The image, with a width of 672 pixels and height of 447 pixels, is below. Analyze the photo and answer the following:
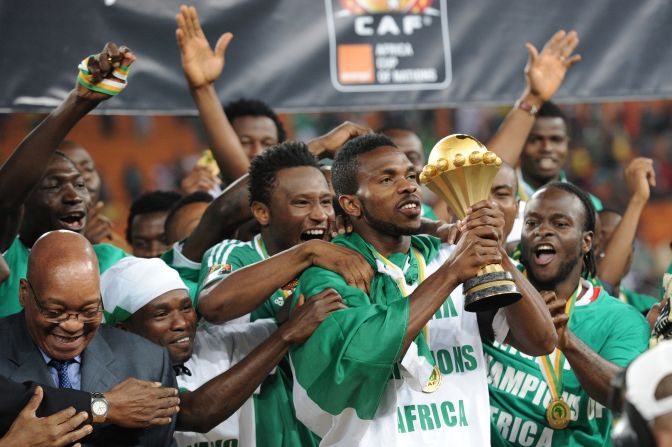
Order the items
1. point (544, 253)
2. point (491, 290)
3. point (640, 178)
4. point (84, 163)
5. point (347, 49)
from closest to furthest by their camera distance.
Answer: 1. point (491, 290)
2. point (544, 253)
3. point (84, 163)
4. point (347, 49)
5. point (640, 178)

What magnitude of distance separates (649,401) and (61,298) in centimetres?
207

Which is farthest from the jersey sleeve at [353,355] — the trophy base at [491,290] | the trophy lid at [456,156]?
the trophy lid at [456,156]

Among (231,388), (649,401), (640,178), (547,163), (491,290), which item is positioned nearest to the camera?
(649,401)

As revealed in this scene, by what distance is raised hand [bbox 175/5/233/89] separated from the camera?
544cm

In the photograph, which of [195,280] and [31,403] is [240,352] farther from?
[31,403]

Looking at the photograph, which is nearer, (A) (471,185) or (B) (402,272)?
(A) (471,185)

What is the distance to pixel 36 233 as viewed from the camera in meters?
5.01

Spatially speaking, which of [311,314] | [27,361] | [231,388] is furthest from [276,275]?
[27,361]

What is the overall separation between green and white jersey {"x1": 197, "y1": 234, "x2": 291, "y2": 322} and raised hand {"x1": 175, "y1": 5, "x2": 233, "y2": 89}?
1052 mm

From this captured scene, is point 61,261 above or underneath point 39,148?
underneath

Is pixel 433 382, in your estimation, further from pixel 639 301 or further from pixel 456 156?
pixel 639 301

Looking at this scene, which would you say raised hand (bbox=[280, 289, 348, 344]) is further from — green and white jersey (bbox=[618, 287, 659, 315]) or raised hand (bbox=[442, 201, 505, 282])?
green and white jersey (bbox=[618, 287, 659, 315])

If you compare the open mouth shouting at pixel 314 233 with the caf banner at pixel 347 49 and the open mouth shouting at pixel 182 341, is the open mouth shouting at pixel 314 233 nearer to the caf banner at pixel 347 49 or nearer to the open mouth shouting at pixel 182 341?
the open mouth shouting at pixel 182 341

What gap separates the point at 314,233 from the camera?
15.1 feet
